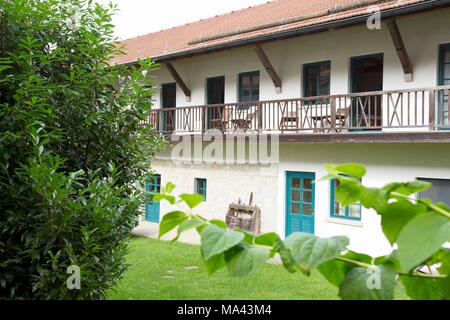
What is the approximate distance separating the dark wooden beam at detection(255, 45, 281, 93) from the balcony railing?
591mm

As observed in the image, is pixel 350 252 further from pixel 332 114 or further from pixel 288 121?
pixel 288 121

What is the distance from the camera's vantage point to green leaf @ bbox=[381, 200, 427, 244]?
22.9 inches

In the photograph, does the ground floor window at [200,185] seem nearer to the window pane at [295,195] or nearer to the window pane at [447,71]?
the window pane at [295,195]

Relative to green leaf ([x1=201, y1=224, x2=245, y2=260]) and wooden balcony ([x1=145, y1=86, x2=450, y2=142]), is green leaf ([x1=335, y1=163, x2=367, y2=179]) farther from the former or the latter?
wooden balcony ([x1=145, y1=86, x2=450, y2=142])

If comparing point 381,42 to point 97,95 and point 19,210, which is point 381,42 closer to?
point 97,95

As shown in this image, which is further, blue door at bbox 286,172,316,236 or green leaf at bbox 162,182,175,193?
blue door at bbox 286,172,316,236

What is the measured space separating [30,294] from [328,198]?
9.29m

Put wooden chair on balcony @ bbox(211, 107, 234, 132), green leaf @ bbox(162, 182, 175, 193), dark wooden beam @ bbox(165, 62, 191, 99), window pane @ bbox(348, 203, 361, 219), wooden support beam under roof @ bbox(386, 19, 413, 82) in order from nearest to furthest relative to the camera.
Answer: green leaf @ bbox(162, 182, 175, 193) → wooden support beam under roof @ bbox(386, 19, 413, 82) → window pane @ bbox(348, 203, 361, 219) → wooden chair on balcony @ bbox(211, 107, 234, 132) → dark wooden beam @ bbox(165, 62, 191, 99)

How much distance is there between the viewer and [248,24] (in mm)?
16344

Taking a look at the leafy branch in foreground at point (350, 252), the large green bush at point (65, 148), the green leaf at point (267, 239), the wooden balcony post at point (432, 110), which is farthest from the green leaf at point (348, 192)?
the wooden balcony post at point (432, 110)

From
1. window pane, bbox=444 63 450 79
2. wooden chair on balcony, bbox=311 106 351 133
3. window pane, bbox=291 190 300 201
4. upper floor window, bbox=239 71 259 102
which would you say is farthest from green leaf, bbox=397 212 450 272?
upper floor window, bbox=239 71 259 102

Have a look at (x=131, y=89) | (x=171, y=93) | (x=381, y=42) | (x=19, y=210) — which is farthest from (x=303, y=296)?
(x=171, y=93)

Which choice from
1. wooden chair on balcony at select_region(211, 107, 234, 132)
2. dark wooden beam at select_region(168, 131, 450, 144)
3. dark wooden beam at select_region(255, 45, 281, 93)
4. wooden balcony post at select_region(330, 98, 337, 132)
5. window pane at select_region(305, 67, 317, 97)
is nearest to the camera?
dark wooden beam at select_region(168, 131, 450, 144)

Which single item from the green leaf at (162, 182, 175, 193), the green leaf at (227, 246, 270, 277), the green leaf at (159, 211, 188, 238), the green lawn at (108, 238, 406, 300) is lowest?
the green lawn at (108, 238, 406, 300)
